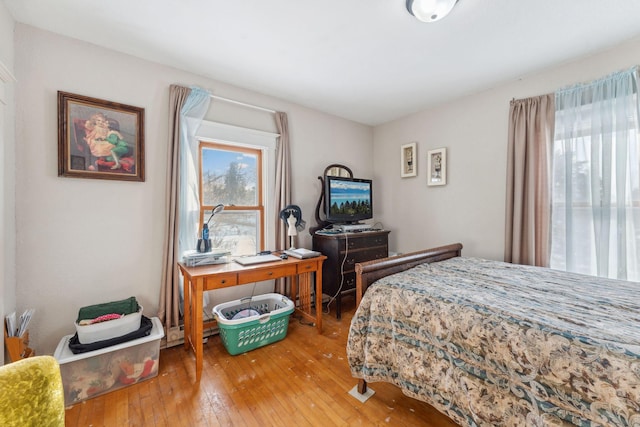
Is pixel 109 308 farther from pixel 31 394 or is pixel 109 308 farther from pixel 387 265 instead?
pixel 387 265

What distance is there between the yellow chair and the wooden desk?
3.30ft

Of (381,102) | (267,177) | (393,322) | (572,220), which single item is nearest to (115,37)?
(267,177)

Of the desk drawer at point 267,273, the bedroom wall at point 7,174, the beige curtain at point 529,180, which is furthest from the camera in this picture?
the beige curtain at point 529,180

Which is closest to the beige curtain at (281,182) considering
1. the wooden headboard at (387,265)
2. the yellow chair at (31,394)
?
the wooden headboard at (387,265)

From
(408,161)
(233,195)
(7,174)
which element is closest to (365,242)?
(408,161)

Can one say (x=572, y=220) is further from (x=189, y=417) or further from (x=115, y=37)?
(x=115, y=37)

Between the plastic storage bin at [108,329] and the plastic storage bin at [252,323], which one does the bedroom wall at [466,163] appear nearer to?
the plastic storage bin at [252,323]

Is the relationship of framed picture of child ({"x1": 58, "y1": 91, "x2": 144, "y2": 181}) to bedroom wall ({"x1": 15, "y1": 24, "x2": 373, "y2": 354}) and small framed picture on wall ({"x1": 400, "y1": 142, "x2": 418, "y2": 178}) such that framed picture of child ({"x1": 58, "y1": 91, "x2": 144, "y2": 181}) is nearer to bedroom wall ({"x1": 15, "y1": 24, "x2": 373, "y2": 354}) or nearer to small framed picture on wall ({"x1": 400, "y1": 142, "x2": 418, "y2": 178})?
bedroom wall ({"x1": 15, "y1": 24, "x2": 373, "y2": 354})

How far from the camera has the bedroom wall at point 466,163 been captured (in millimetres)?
2271

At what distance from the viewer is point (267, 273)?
215 cm

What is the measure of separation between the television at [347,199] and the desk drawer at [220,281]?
1.37m

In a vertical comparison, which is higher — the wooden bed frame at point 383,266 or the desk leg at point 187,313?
the wooden bed frame at point 383,266

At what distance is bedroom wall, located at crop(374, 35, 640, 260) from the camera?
2.27m

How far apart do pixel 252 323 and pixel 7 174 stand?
6.24ft
